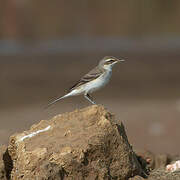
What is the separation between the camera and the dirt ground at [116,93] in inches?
874

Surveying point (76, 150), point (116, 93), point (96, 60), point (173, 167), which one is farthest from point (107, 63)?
point (96, 60)

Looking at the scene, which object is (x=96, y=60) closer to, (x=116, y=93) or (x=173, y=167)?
(x=116, y=93)

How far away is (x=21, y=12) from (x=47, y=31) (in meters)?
2.76

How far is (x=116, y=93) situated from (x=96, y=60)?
7.51 m

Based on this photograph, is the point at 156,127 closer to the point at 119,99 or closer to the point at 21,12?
the point at 119,99

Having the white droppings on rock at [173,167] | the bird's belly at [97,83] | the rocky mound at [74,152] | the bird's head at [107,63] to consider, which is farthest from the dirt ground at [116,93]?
the rocky mound at [74,152]

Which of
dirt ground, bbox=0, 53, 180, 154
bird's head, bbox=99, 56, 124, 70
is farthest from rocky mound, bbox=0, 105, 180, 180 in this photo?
dirt ground, bbox=0, 53, 180, 154

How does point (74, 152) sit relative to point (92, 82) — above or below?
above

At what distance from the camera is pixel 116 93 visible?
3108 cm

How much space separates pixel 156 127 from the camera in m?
22.4

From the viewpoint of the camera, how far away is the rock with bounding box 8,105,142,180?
10.0 meters

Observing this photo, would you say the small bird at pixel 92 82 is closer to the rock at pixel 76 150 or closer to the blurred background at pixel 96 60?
the rock at pixel 76 150

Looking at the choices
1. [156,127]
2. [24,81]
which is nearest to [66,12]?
[24,81]

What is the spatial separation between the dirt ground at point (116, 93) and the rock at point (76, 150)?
796 centimetres
